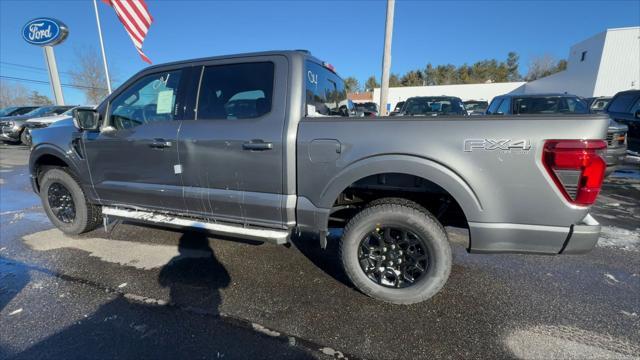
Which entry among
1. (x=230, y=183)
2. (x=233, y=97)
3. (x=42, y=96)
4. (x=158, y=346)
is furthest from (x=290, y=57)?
(x=42, y=96)

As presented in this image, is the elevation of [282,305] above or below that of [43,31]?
below

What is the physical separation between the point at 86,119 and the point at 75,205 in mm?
1299

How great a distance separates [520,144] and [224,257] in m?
2.98

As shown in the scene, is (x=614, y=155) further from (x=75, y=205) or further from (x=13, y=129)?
(x=13, y=129)

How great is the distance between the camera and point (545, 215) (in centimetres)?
209

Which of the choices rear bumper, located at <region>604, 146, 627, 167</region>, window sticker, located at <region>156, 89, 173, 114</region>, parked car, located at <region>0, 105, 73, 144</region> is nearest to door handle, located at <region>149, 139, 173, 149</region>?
window sticker, located at <region>156, 89, 173, 114</region>

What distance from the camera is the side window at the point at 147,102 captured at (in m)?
3.08

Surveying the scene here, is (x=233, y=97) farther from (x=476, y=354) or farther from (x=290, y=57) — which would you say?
(x=476, y=354)

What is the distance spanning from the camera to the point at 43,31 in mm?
14703

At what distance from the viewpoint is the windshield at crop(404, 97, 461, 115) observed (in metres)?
8.18

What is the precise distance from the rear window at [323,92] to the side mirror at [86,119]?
2399mm

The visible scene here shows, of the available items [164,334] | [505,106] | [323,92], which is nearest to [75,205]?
[164,334]

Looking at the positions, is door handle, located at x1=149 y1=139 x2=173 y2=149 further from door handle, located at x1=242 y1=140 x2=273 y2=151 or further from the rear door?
door handle, located at x1=242 y1=140 x2=273 y2=151

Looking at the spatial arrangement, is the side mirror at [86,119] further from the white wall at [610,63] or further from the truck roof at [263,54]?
the white wall at [610,63]
